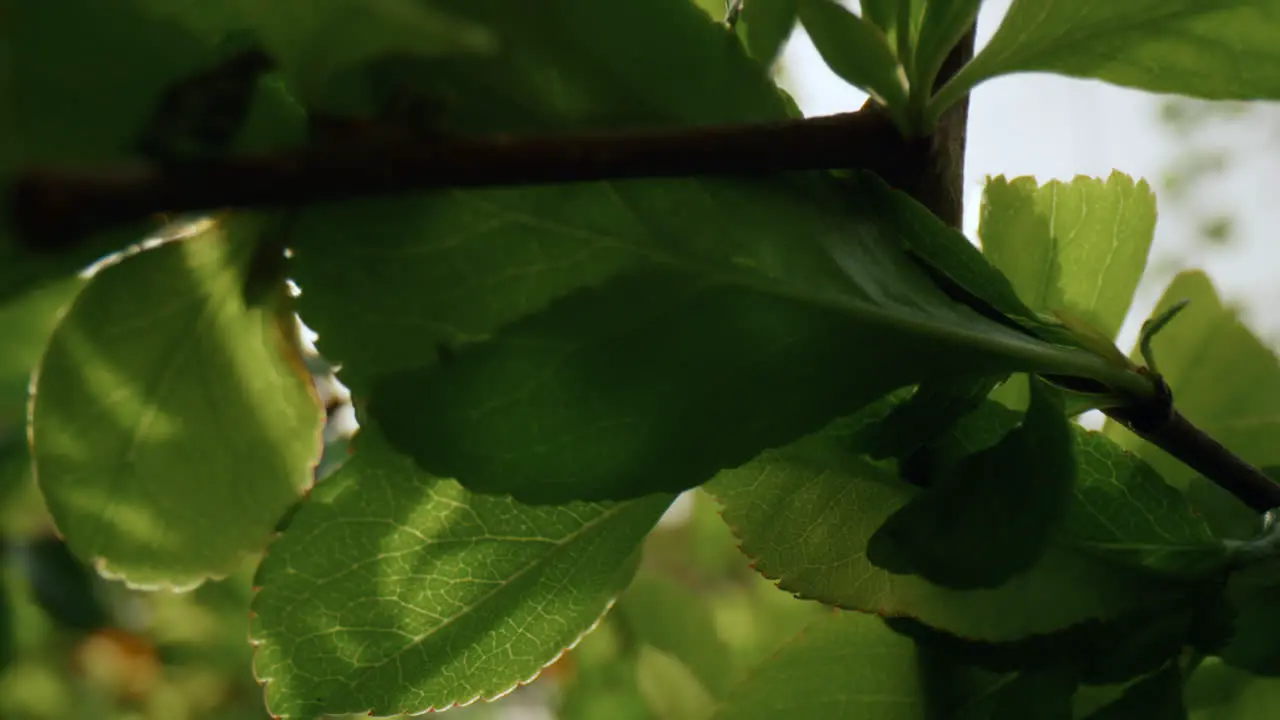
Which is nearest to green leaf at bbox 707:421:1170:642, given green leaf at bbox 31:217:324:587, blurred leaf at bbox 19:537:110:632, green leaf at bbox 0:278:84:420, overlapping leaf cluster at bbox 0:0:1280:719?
overlapping leaf cluster at bbox 0:0:1280:719

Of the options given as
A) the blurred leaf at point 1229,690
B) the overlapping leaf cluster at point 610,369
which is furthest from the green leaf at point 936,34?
the blurred leaf at point 1229,690

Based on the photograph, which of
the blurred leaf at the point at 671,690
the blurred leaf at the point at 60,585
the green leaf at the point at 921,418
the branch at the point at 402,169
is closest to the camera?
the branch at the point at 402,169

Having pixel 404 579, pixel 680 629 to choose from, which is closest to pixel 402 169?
pixel 404 579

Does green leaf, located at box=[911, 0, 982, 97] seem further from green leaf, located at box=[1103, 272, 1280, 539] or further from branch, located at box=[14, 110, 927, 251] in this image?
green leaf, located at box=[1103, 272, 1280, 539]

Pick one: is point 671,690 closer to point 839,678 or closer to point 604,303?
point 839,678

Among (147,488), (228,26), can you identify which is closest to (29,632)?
(147,488)

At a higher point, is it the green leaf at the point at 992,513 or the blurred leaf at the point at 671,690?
the green leaf at the point at 992,513

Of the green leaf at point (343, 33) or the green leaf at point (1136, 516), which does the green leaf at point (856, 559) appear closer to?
the green leaf at point (1136, 516)
